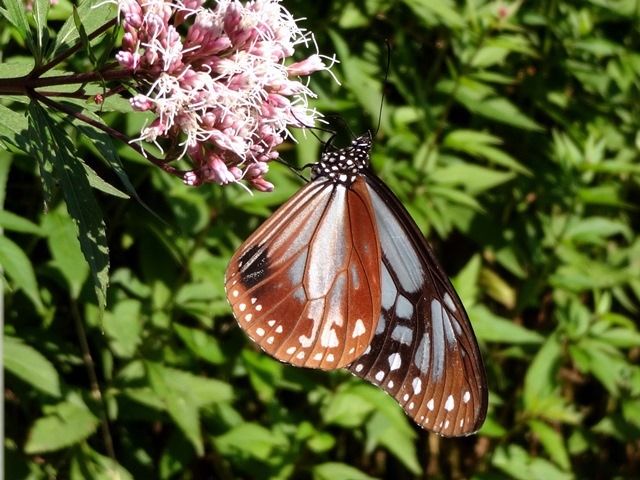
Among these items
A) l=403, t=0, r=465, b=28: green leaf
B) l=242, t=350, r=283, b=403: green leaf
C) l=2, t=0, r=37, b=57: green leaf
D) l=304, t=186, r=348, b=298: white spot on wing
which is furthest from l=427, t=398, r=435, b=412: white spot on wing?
→ l=2, t=0, r=37, b=57: green leaf

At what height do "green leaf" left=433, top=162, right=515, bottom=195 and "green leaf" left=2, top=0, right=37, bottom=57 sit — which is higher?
"green leaf" left=2, top=0, right=37, bottom=57

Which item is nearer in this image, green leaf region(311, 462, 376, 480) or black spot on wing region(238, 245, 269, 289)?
black spot on wing region(238, 245, 269, 289)

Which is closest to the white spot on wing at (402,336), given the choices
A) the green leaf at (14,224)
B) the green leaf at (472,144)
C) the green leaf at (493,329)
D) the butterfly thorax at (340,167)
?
the butterfly thorax at (340,167)

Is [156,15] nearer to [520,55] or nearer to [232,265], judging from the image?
[232,265]

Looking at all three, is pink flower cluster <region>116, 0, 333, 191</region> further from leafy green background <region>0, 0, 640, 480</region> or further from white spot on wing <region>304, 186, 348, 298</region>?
white spot on wing <region>304, 186, 348, 298</region>

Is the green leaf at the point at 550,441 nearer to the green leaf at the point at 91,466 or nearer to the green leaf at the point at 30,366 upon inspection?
the green leaf at the point at 91,466

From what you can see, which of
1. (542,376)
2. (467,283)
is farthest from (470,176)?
(542,376)

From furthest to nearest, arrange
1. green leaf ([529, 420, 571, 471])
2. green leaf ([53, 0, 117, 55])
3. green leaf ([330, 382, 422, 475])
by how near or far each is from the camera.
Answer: green leaf ([529, 420, 571, 471])
green leaf ([330, 382, 422, 475])
green leaf ([53, 0, 117, 55])

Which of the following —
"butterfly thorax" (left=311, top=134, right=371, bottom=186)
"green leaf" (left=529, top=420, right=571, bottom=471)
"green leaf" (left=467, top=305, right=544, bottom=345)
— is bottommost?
"green leaf" (left=529, top=420, right=571, bottom=471)

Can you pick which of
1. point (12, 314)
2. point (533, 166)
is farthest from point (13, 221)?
point (533, 166)
